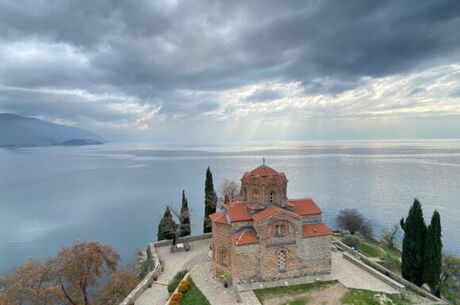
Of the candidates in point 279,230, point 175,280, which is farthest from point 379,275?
point 175,280

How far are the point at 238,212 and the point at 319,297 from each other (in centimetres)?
883

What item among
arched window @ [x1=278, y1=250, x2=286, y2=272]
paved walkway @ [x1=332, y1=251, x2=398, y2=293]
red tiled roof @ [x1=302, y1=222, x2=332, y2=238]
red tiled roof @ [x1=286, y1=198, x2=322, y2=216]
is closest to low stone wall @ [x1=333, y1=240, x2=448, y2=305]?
paved walkway @ [x1=332, y1=251, x2=398, y2=293]

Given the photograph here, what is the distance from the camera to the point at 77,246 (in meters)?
28.3

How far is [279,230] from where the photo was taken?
82.1ft

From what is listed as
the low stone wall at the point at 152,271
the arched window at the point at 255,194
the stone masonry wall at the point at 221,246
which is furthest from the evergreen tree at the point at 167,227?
the arched window at the point at 255,194

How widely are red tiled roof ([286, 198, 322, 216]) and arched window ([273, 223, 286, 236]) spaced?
309 cm

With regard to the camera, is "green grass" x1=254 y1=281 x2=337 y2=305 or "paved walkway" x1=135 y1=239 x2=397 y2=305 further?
"paved walkway" x1=135 y1=239 x2=397 y2=305

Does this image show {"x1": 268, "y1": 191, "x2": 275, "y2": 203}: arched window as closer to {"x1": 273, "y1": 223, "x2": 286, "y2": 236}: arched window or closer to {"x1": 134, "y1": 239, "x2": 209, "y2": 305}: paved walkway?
{"x1": 273, "y1": 223, "x2": 286, "y2": 236}: arched window

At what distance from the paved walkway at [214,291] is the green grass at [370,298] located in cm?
671

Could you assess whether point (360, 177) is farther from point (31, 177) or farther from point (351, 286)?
point (31, 177)

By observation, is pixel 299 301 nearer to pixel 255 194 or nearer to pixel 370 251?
pixel 255 194

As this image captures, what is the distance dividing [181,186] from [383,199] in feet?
199

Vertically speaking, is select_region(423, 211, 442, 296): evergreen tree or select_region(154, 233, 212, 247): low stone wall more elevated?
select_region(423, 211, 442, 296): evergreen tree

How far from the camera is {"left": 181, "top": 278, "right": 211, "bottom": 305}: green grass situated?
22.6 m
